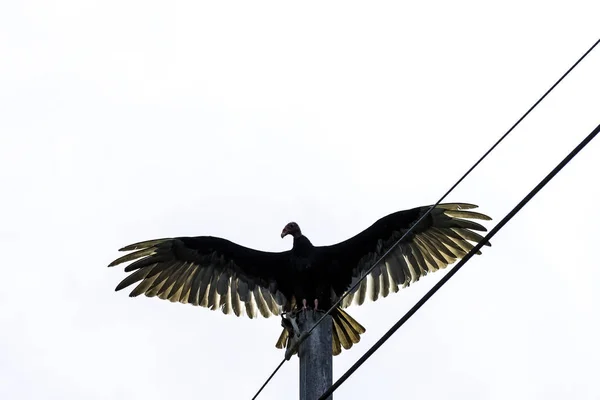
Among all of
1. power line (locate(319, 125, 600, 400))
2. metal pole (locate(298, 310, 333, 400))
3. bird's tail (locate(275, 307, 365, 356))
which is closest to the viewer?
power line (locate(319, 125, 600, 400))

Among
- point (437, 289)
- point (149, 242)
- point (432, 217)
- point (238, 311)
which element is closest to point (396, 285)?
point (432, 217)

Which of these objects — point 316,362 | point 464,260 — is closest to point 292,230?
point 316,362

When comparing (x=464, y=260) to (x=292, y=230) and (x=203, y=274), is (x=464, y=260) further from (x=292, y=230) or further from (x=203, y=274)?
(x=203, y=274)

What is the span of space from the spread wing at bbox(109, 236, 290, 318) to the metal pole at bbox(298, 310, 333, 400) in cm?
272

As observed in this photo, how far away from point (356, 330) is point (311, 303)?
38 centimetres

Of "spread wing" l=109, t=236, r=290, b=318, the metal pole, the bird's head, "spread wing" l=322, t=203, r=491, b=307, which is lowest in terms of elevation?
the metal pole

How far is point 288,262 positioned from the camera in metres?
7.60

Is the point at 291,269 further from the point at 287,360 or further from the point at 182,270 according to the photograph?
the point at 287,360

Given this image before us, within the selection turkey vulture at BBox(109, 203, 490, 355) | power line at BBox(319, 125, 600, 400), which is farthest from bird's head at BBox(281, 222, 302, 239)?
power line at BBox(319, 125, 600, 400)

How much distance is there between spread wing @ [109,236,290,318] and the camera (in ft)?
25.9

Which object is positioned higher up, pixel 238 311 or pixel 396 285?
pixel 396 285

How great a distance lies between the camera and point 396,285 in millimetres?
7941

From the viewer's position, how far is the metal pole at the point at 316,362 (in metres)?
4.84

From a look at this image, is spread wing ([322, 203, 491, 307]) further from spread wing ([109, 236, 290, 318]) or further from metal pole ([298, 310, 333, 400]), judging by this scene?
metal pole ([298, 310, 333, 400])
